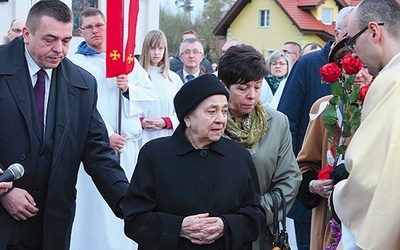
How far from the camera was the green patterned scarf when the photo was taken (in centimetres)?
470

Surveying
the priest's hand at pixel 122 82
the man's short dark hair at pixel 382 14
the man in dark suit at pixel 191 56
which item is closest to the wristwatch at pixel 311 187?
the man's short dark hair at pixel 382 14

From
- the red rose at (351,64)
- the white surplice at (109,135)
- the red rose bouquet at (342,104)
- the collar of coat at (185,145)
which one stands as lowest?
the white surplice at (109,135)

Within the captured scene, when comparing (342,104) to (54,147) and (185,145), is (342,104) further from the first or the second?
(54,147)

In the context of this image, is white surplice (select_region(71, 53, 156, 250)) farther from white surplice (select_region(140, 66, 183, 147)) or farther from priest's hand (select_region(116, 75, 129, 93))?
white surplice (select_region(140, 66, 183, 147))

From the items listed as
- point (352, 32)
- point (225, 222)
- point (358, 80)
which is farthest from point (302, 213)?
point (352, 32)

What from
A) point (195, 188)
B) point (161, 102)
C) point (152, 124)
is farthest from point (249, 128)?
point (161, 102)

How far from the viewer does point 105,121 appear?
287 inches

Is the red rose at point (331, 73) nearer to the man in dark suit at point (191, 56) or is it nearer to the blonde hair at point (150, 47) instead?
the blonde hair at point (150, 47)

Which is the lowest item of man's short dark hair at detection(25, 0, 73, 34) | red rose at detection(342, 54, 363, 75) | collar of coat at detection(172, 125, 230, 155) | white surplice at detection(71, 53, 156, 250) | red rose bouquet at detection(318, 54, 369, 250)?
white surplice at detection(71, 53, 156, 250)

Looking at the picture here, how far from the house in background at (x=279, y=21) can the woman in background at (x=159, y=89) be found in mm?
32744

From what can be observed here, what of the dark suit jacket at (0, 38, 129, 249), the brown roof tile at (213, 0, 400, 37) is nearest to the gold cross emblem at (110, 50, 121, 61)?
the dark suit jacket at (0, 38, 129, 249)

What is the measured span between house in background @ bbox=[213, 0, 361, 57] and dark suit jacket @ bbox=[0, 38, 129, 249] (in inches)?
1447

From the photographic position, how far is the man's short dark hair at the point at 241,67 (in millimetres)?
4691

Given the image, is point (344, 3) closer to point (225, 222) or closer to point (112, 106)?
point (112, 106)
